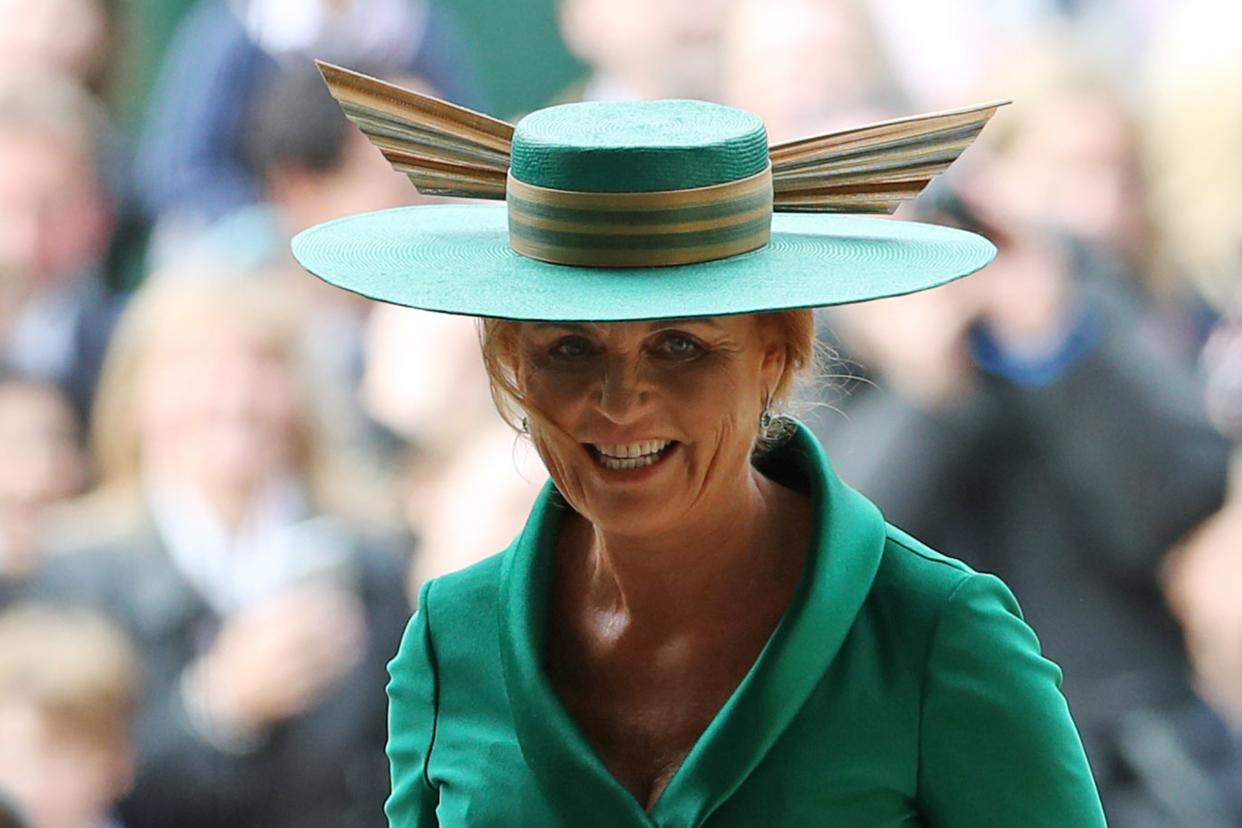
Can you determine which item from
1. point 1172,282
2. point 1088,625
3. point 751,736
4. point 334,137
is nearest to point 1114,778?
point 1088,625

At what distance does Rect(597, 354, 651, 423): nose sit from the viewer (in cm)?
130

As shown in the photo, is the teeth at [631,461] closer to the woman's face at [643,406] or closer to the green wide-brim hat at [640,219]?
the woman's face at [643,406]

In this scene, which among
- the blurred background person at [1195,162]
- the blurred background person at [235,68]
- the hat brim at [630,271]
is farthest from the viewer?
the blurred background person at [1195,162]

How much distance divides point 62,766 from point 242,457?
59 centimetres

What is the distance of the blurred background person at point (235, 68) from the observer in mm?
3416

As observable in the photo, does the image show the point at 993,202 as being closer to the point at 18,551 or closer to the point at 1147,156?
the point at 1147,156

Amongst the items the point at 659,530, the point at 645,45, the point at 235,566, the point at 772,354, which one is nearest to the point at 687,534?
the point at 659,530

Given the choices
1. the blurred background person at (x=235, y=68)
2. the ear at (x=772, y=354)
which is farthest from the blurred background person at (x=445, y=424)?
the ear at (x=772, y=354)

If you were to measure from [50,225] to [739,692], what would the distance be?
2.51 metres

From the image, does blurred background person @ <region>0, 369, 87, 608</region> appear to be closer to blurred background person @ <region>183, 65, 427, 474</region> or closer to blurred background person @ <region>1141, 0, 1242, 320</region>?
blurred background person @ <region>183, 65, 427, 474</region>

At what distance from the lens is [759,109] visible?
11.5 ft

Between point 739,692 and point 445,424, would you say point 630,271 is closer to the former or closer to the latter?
point 739,692

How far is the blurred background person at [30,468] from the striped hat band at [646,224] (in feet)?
8.01

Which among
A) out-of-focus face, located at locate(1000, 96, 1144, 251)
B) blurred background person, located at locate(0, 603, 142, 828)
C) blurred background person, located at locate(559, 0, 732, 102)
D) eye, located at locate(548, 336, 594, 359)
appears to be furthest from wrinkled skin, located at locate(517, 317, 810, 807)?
blurred background person, located at locate(0, 603, 142, 828)
